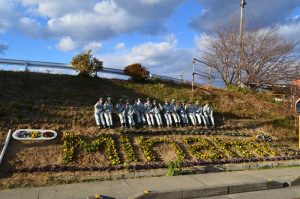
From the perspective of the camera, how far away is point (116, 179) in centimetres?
1223

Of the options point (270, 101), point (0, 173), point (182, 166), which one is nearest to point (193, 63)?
point (270, 101)

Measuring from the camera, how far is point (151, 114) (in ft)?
56.3

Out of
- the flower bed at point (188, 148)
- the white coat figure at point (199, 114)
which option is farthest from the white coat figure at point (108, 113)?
the white coat figure at point (199, 114)

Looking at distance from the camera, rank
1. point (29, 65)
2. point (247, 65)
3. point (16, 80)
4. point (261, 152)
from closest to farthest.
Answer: point (261, 152) < point (16, 80) < point (29, 65) < point (247, 65)

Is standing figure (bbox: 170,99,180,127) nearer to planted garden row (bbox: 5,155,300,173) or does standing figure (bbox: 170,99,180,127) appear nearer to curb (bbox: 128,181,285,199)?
planted garden row (bbox: 5,155,300,173)

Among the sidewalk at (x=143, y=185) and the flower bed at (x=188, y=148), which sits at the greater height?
the flower bed at (x=188, y=148)

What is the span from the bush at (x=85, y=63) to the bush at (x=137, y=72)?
2.11m

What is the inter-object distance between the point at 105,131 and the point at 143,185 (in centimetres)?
425

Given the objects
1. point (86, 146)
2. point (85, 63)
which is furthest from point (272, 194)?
point (85, 63)

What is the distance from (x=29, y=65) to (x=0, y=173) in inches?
436

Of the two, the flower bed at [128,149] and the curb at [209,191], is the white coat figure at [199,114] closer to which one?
the flower bed at [128,149]

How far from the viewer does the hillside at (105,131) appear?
12.6 m

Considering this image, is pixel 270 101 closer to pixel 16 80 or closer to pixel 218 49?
pixel 218 49

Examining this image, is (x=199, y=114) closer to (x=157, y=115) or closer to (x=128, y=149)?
(x=157, y=115)
